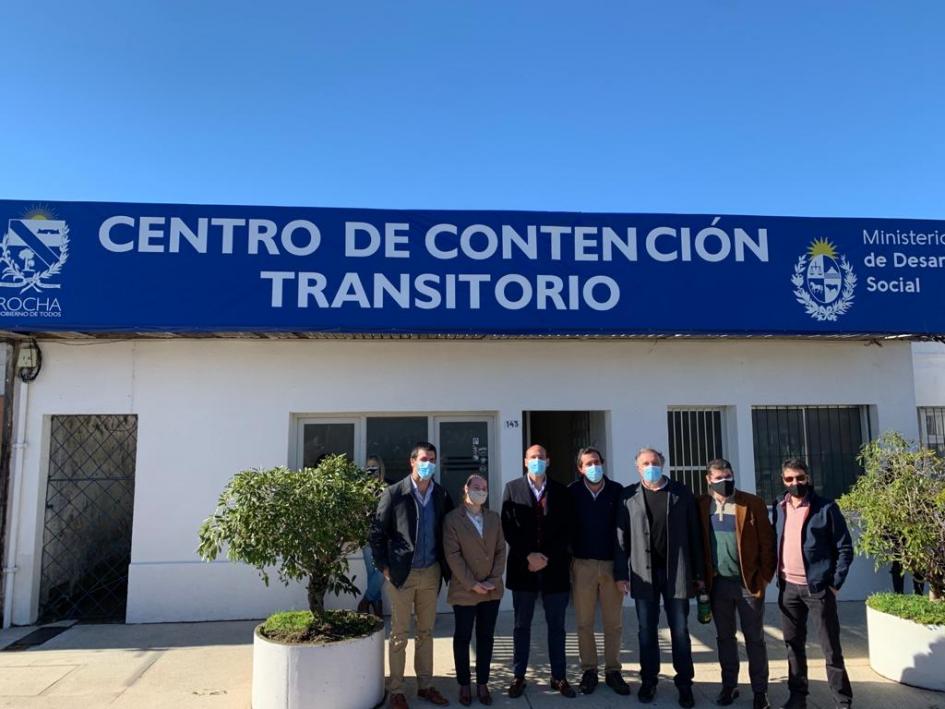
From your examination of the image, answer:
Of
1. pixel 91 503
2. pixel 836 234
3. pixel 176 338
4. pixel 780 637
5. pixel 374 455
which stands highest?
pixel 836 234

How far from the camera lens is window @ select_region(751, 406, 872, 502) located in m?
7.92

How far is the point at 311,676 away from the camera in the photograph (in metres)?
4.54

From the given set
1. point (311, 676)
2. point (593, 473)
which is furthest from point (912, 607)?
point (311, 676)

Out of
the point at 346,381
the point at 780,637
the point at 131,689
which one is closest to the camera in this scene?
the point at 131,689

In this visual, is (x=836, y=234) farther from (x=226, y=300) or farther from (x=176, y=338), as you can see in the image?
(x=176, y=338)

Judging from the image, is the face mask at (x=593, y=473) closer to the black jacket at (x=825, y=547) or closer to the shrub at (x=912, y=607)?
the black jacket at (x=825, y=547)

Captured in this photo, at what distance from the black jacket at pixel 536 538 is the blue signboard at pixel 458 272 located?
2140 mm

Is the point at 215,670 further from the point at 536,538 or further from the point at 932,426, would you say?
the point at 932,426

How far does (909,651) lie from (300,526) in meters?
4.77

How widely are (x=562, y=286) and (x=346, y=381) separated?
8.41 feet

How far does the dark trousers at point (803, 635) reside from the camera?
465 centimetres

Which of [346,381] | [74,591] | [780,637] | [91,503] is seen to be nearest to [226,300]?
[346,381]

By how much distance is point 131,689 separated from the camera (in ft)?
16.8

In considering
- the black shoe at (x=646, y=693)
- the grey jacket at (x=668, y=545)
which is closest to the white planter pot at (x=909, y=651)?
the grey jacket at (x=668, y=545)
